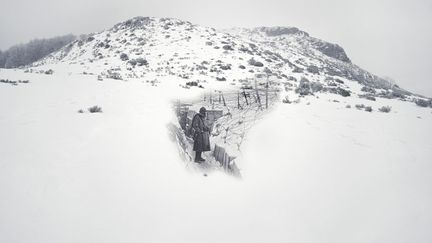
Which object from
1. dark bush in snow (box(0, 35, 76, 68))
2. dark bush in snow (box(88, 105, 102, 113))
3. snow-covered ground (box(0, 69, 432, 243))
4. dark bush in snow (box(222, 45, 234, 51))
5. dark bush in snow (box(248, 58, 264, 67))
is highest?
dark bush in snow (box(0, 35, 76, 68))

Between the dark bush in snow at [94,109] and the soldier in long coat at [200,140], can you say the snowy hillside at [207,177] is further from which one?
the soldier in long coat at [200,140]

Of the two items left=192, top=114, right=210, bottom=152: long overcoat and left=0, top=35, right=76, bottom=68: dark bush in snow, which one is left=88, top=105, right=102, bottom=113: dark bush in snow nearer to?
left=192, top=114, right=210, bottom=152: long overcoat

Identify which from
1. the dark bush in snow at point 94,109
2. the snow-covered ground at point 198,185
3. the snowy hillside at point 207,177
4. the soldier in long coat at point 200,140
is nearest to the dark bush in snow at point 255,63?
the snowy hillside at point 207,177

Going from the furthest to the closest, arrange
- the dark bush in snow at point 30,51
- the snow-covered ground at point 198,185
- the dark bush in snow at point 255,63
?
the dark bush in snow at point 30,51 < the dark bush in snow at point 255,63 < the snow-covered ground at point 198,185

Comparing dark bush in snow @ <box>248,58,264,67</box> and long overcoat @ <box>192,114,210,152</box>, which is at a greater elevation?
dark bush in snow @ <box>248,58,264,67</box>

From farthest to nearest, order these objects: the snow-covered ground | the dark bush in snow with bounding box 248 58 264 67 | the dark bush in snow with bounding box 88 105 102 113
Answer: the dark bush in snow with bounding box 248 58 264 67, the dark bush in snow with bounding box 88 105 102 113, the snow-covered ground

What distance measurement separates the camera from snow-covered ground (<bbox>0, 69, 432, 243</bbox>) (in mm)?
3705

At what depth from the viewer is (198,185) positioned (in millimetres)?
5023

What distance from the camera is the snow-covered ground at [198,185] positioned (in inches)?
146

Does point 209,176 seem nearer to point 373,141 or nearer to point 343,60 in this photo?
point 373,141

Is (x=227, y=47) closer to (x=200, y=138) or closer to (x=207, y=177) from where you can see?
(x=200, y=138)

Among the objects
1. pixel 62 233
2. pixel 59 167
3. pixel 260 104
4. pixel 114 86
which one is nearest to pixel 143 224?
pixel 62 233

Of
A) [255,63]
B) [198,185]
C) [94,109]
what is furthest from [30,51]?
[198,185]

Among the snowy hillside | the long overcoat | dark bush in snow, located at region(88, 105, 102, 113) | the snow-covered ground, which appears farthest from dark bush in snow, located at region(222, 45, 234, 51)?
the long overcoat
